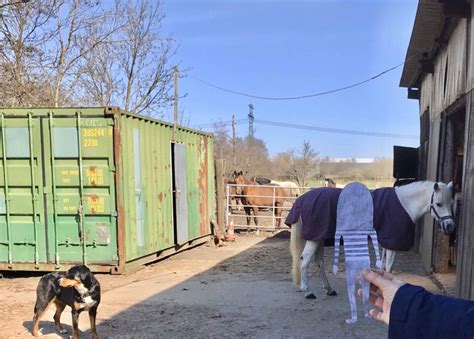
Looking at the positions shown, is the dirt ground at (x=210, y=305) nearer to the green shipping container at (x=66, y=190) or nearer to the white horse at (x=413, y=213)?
the white horse at (x=413, y=213)

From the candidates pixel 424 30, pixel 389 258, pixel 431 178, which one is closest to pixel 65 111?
pixel 389 258

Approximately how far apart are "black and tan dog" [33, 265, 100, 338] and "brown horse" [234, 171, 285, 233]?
9.39 m

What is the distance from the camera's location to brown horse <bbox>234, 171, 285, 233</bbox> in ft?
45.7

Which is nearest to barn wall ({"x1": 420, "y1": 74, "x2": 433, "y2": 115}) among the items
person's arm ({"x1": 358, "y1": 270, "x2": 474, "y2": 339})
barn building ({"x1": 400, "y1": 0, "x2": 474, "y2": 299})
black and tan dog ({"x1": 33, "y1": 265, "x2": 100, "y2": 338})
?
barn building ({"x1": 400, "y1": 0, "x2": 474, "y2": 299})

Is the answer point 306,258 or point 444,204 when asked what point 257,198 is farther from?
point 444,204

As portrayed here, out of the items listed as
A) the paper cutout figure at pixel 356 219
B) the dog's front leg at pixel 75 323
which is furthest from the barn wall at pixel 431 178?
the dog's front leg at pixel 75 323

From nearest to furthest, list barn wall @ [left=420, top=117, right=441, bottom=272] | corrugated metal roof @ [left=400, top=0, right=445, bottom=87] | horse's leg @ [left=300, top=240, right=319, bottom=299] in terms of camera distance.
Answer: horse's leg @ [left=300, top=240, right=319, bottom=299] < corrugated metal roof @ [left=400, top=0, right=445, bottom=87] < barn wall @ [left=420, top=117, right=441, bottom=272]

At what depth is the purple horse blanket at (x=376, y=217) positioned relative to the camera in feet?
17.0

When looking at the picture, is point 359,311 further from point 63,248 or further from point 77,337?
point 63,248

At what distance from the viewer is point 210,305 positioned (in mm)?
5773

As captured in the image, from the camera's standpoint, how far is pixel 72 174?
7.36 meters

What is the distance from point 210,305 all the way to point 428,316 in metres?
4.84

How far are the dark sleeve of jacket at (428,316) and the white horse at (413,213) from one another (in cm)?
442

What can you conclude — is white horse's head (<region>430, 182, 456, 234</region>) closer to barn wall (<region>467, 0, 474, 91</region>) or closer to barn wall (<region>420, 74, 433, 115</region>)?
barn wall (<region>467, 0, 474, 91</region>)
